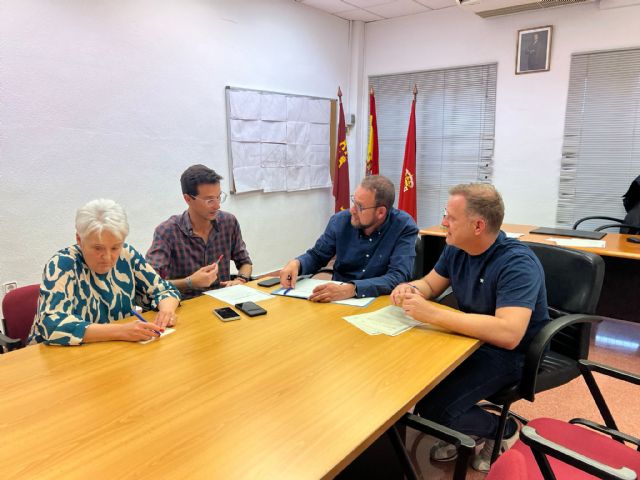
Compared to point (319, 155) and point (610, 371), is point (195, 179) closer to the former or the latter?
point (610, 371)

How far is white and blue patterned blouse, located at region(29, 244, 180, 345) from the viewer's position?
59.5 inches

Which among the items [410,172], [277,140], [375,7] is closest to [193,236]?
[277,140]

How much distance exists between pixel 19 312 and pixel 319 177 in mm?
3767

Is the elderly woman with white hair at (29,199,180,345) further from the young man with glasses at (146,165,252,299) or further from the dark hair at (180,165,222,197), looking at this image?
the dark hair at (180,165,222,197)

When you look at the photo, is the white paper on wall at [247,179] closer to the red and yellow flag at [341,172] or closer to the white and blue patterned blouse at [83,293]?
the red and yellow flag at [341,172]

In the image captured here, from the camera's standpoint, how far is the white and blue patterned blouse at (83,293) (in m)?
1.51

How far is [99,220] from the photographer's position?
1597 millimetres

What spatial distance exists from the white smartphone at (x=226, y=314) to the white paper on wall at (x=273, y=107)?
3.08 m

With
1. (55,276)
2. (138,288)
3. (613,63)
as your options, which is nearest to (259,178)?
(138,288)

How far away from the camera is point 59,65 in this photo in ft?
10.1

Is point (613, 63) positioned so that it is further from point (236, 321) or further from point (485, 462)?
point (236, 321)

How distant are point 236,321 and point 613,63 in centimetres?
427

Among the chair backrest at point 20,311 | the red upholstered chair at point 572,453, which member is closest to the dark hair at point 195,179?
the chair backrest at point 20,311

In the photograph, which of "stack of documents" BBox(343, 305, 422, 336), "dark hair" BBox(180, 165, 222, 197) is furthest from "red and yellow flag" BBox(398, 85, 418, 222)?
"stack of documents" BBox(343, 305, 422, 336)
